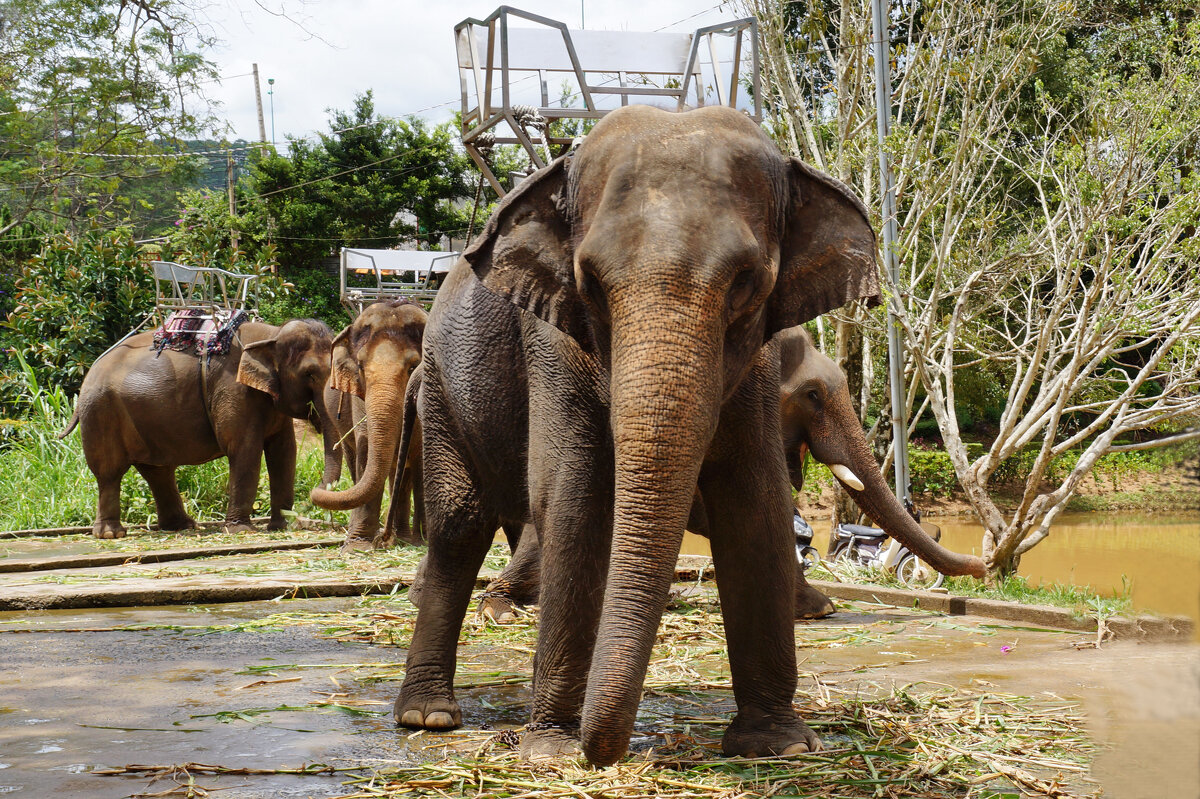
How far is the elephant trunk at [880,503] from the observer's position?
6.63 meters

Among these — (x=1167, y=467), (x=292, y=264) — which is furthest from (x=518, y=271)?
(x=292, y=264)

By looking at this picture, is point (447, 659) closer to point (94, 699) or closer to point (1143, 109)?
point (94, 699)

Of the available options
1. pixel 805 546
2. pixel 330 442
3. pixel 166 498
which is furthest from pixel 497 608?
pixel 166 498

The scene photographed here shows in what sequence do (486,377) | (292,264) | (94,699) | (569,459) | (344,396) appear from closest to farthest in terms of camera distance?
(569,459)
(486,377)
(94,699)
(344,396)
(292,264)

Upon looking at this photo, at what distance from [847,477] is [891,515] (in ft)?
1.51

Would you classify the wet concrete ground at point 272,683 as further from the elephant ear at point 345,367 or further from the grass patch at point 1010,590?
the elephant ear at point 345,367

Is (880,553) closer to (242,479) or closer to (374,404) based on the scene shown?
(374,404)

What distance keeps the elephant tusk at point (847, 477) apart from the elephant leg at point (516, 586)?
1987 mm

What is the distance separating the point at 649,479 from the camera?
3156mm

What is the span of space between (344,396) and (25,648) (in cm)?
715

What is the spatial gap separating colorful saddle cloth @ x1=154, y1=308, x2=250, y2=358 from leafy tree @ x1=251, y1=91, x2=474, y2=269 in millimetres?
18217

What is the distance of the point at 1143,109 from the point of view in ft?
30.5

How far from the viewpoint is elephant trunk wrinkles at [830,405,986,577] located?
6594mm

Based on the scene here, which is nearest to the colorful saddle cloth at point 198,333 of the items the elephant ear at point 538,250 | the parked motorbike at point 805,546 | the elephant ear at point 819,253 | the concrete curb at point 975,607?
the parked motorbike at point 805,546
